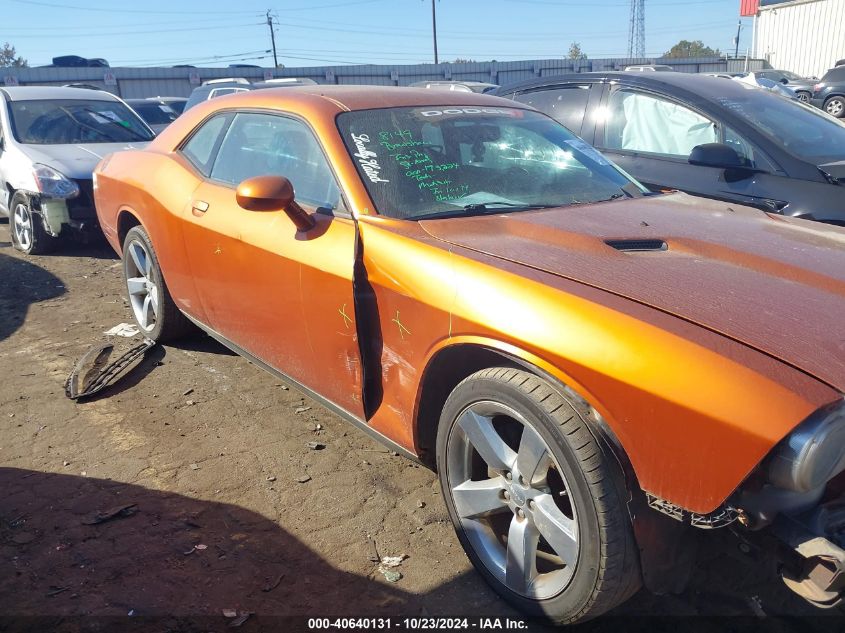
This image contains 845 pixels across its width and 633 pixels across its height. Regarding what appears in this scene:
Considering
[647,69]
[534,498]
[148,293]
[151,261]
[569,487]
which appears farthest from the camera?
[647,69]

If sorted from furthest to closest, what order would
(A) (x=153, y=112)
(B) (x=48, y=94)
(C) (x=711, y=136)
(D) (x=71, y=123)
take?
(A) (x=153, y=112)
(B) (x=48, y=94)
(D) (x=71, y=123)
(C) (x=711, y=136)

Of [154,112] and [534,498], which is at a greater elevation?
[154,112]

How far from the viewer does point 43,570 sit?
2553 mm

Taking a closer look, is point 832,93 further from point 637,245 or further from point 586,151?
point 637,245

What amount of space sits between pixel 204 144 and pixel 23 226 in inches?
172

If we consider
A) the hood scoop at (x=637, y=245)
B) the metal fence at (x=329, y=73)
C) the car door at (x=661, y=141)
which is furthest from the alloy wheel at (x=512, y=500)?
the metal fence at (x=329, y=73)

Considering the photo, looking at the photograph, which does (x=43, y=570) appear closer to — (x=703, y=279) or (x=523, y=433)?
(x=523, y=433)

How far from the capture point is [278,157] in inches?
134

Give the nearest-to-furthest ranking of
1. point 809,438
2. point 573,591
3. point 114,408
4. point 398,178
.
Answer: point 809,438, point 573,591, point 398,178, point 114,408

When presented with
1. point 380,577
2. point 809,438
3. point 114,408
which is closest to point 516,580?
point 380,577

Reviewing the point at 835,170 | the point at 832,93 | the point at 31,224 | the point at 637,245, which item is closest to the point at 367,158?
the point at 637,245

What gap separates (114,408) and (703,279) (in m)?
3.07

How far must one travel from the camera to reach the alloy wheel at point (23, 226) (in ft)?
23.7

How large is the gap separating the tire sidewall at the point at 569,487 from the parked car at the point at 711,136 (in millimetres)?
2458
